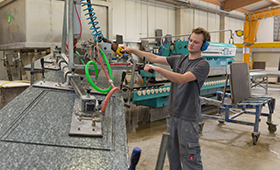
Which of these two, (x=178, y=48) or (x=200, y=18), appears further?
(x=200, y=18)

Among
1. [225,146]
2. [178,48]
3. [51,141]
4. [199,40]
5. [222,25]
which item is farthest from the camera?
[222,25]

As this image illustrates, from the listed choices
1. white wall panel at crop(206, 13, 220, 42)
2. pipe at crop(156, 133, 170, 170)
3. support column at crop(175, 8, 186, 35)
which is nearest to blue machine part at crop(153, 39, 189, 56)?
pipe at crop(156, 133, 170, 170)

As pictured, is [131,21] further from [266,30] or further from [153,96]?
[266,30]

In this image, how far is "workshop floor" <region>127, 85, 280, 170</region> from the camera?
236 cm

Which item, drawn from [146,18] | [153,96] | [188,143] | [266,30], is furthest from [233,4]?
[188,143]

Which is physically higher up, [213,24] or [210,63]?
[213,24]

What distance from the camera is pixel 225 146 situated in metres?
2.84

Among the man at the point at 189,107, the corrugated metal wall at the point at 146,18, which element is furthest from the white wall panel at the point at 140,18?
the man at the point at 189,107

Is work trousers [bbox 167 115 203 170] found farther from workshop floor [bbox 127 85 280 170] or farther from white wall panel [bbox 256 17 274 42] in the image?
white wall panel [bbox 256 17 274 42]

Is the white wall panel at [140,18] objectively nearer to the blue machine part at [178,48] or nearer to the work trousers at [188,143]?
the blue machine part at [178,48]

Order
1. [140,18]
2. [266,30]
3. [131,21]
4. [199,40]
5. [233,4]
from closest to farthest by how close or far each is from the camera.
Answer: [199,40] → [131,21] → [140,18] → [233,4] → [266,30]

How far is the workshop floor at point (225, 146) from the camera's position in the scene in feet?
7.74

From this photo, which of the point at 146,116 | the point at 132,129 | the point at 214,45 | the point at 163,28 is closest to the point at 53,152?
the point at 132,129

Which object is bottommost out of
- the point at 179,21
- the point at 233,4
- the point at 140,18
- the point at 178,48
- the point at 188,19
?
the point at 178,48
